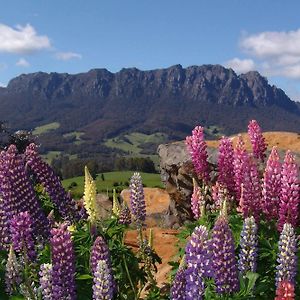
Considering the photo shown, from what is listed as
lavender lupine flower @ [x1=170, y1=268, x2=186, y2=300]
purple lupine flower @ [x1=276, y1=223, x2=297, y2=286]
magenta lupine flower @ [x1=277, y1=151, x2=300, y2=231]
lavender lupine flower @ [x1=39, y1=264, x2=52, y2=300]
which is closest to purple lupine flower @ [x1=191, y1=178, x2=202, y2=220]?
magenta lupine flower @ [x1=277, y1=151, x2=300, y2=231]

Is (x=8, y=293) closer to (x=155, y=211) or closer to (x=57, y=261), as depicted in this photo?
(x=57, y=261)

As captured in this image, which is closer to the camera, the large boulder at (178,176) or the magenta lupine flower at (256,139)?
the magenta lupine flower at (256,139)

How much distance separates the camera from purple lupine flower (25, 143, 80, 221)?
923 cm

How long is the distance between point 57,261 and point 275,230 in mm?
4637

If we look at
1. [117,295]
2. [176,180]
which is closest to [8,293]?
[117,295]

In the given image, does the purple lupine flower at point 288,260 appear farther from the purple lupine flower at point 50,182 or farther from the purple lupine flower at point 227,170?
the purple lupine flower at point 50,182

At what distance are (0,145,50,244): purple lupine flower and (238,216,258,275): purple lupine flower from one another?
2.89m

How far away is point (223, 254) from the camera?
20.2 feet

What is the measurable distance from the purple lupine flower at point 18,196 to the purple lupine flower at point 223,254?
2.90 m

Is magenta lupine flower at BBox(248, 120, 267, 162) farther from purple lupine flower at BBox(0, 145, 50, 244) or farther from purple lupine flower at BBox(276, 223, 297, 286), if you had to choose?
purple lupine flower at BBox(0, 145, 50, 244)

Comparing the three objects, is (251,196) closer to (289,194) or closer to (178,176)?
(289,194)

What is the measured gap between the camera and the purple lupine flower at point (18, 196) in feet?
25.8

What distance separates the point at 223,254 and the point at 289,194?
9.39ft

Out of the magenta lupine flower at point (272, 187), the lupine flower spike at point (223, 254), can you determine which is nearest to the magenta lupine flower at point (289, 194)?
the magenta lupine flower at point (272, 187)
